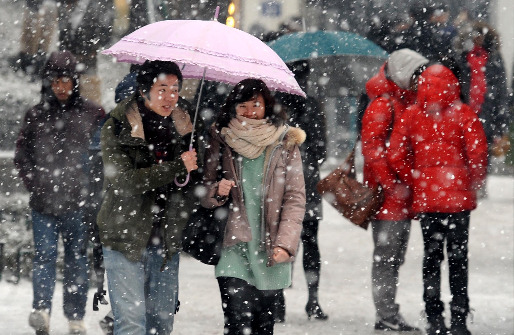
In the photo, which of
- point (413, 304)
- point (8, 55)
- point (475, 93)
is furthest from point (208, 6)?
point (413, 304)

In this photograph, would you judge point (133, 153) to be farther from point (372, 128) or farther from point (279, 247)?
point (372, 128)

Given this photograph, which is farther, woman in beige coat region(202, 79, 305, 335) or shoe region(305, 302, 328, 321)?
shoe region(305, 302, 328, 321)

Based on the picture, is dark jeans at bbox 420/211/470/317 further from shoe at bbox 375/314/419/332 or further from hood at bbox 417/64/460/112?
hood at bbox 417/64/460/112

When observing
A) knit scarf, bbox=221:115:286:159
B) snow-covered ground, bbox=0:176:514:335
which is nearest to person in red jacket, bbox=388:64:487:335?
snow-covered ground, bbox=0:176:514:335

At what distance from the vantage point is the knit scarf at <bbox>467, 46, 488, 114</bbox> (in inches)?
457

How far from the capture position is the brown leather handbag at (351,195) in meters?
7.98

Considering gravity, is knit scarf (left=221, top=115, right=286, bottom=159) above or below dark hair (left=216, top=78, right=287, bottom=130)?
below

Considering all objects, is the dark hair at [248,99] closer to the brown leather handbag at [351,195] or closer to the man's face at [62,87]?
the brown leather handbag at [351,195]

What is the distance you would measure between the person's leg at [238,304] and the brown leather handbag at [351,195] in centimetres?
226

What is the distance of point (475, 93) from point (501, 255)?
1794 millimetres

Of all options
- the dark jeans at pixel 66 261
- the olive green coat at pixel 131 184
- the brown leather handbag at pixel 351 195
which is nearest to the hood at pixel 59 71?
the dark jeans at pixel 66 261

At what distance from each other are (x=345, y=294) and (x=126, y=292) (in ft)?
14.1

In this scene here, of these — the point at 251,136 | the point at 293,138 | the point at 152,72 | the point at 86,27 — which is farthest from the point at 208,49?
the point at 86,27

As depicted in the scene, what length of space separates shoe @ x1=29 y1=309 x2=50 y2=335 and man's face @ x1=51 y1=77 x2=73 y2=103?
1517mm
